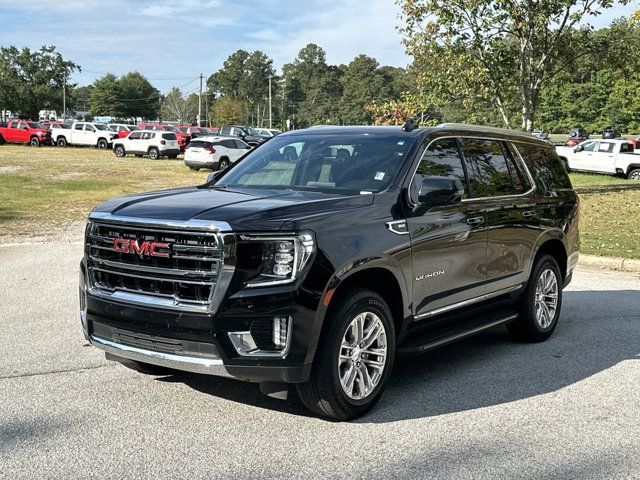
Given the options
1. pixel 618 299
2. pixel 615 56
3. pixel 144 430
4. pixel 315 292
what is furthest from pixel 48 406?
pixel 615 56

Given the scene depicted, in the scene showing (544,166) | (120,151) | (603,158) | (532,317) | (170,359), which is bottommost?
(120,151)

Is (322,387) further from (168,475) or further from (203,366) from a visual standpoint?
(168,475)

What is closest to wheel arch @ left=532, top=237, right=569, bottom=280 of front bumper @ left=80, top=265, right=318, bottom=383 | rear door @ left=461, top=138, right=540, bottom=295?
rear door @ left=461, top=138, right=540, bottom=295

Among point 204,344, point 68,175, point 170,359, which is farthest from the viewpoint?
point 68,175

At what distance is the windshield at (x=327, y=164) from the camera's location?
5.39 meters

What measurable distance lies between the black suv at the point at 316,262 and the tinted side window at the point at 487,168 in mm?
18

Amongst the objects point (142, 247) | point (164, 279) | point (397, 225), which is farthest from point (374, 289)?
point (142, 247)

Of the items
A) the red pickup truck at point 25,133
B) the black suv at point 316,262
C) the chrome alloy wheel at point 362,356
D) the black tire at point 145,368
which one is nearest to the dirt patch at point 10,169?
the red pickup truck at point 25,133

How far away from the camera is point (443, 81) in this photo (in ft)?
67.4

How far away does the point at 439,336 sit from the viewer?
545 cm

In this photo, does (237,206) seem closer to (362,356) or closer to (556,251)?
(362,356)

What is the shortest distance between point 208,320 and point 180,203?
94 cm

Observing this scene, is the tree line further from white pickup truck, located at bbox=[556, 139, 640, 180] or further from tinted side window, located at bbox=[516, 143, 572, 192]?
tinted side window, located at bbox=[516, 143, 572, 192]

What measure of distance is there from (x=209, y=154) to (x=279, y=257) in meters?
29.8
